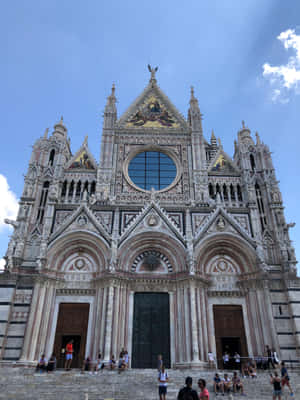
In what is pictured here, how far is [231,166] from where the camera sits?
2248 centimetres

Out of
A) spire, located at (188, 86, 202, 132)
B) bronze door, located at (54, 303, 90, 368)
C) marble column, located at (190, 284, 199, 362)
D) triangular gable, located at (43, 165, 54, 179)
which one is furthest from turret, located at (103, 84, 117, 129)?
marble column, located at (190, 284, 199, 362)

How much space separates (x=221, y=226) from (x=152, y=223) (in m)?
4.16

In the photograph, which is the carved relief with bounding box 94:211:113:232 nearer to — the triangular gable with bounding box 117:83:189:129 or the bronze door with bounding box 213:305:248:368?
the triangular gable with bounding box 117:83:189:129

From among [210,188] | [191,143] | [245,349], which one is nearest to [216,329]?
[245,349]

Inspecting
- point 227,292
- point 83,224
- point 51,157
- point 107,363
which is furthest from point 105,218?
point 227,292

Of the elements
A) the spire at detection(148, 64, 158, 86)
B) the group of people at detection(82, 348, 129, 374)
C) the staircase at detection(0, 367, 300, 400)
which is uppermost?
the spire at detection(148, 64, 158, 86)

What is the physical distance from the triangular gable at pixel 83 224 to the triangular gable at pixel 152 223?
1.28m

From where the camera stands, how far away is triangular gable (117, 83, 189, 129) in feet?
79.8

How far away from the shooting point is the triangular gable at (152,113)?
24328 mm

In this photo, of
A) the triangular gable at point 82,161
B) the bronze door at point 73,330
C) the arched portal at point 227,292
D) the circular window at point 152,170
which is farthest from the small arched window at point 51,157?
the arched portal at point 227,292

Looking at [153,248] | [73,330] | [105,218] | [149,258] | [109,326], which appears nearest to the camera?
[109,326]

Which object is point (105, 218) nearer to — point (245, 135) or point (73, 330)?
point (73, 330)

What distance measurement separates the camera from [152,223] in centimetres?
1914

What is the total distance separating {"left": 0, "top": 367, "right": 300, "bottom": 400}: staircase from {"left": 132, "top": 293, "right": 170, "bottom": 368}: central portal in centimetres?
317
